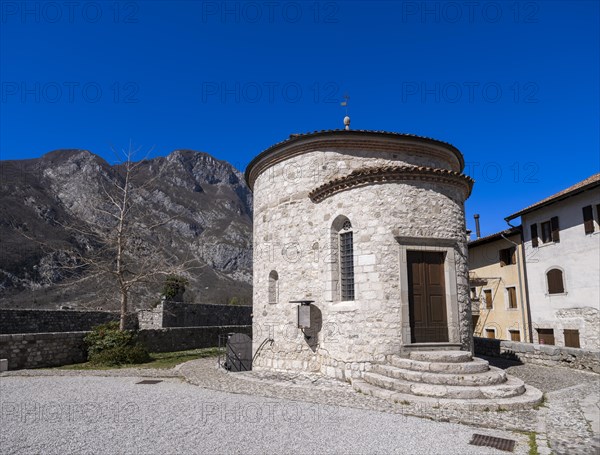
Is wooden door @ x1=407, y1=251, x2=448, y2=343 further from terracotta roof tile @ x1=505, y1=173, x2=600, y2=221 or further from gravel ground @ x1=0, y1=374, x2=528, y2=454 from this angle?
terracotta roof tile @ x1=505, y1=173, x2=600, y2=221

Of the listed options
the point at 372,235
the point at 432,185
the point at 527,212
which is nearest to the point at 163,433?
the point at 372,235

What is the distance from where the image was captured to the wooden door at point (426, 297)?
1081cm

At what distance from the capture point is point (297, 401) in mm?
8562

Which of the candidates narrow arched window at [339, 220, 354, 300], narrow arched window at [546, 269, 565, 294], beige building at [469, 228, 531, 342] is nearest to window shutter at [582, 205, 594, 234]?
narrow arched window at [546, 269, 565, 294]

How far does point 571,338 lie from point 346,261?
A: 15.0 m

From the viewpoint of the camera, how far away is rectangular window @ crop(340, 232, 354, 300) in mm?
11727

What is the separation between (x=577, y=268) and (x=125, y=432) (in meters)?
21.0

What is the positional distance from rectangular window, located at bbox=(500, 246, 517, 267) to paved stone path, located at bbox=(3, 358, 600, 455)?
11.5 metres

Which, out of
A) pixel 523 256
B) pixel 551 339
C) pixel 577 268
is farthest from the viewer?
pixel 523 256

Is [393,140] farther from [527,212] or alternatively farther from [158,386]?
[527,212]

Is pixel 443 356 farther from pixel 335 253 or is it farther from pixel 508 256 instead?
pixel 508 256

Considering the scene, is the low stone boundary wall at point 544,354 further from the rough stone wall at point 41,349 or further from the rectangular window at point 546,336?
the rough stone wall at point 41,349

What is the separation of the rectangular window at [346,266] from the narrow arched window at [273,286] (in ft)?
9.58

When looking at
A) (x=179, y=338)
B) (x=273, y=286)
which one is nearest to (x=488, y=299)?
(x=273, y=286)
